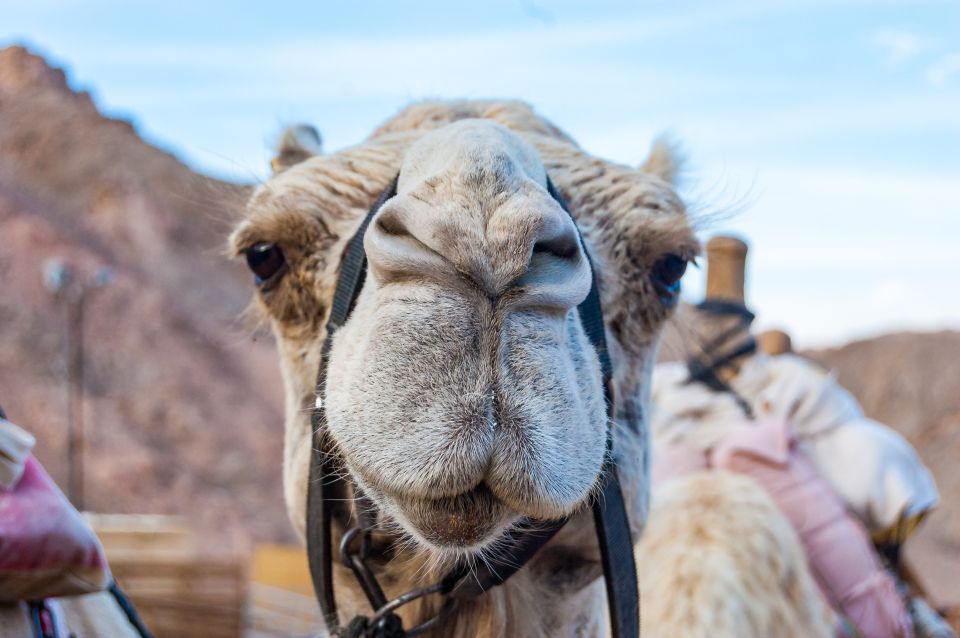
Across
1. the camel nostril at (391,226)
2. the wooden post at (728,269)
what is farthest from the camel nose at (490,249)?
the wooden post at (728,269)

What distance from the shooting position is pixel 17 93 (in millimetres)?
3082

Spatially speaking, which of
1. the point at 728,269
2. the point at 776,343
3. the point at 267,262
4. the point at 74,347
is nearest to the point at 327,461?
the point at 267,262

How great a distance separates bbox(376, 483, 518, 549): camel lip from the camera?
147 centimetres

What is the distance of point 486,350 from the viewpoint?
56.4 inches

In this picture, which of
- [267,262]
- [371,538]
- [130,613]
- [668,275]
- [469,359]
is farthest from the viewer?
[130,613]

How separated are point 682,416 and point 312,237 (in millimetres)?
2171

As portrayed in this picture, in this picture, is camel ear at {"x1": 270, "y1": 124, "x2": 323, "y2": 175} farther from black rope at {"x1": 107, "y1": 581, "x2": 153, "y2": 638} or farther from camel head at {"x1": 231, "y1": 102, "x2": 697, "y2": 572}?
black rope at {"x1": 107, "y1": 581, "x2": 153, "y2": 638}

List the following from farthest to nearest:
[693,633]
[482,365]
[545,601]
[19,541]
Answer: [693,633], [545,601], [19,541], [482,365]

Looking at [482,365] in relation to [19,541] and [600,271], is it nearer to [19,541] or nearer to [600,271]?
[600,271]

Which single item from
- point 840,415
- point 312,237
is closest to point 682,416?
point 840,415

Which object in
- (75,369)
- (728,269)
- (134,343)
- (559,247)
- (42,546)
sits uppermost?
(559,247)

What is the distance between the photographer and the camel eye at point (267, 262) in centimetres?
212

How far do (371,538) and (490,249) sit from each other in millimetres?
726

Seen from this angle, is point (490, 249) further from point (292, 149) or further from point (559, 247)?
point (292, 149)
